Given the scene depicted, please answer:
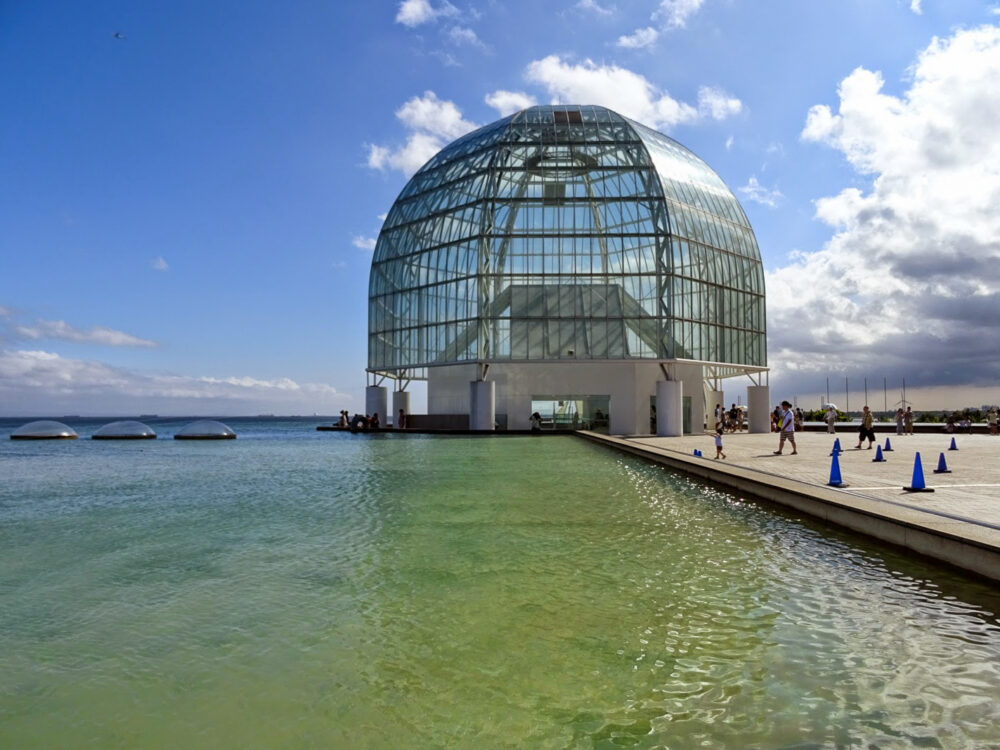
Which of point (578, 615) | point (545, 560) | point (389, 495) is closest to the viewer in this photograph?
point (578, 615)

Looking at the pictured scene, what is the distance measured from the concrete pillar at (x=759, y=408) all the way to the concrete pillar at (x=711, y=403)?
3.11 m

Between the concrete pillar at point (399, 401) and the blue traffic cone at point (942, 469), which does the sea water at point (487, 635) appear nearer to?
the blue traffic cone at point (942, 469)

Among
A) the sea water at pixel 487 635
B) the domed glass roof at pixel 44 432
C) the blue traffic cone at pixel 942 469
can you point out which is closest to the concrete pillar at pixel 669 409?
the blue traffic cone at pixel 942 469

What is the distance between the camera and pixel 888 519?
30.5 ft

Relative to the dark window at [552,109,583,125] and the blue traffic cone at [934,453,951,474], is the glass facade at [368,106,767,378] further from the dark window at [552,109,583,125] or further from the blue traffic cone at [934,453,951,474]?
the blue traffic cone at [934,453,951,474]

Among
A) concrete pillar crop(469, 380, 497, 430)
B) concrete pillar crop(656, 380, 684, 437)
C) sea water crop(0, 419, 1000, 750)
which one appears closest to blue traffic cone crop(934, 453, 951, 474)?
sea water crop(0, 419, 1000, 750)

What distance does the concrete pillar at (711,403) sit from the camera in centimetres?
5350

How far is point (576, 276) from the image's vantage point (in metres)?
46.1

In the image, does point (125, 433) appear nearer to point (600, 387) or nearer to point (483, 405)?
point (483, 405)

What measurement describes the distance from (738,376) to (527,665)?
51.9 meters

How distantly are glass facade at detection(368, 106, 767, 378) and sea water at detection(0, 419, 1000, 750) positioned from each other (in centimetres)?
3401

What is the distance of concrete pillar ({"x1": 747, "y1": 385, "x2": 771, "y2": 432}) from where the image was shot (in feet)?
165

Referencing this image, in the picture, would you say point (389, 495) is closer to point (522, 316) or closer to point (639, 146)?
point (522, 316)

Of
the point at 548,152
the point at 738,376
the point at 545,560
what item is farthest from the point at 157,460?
the point at 738,376
